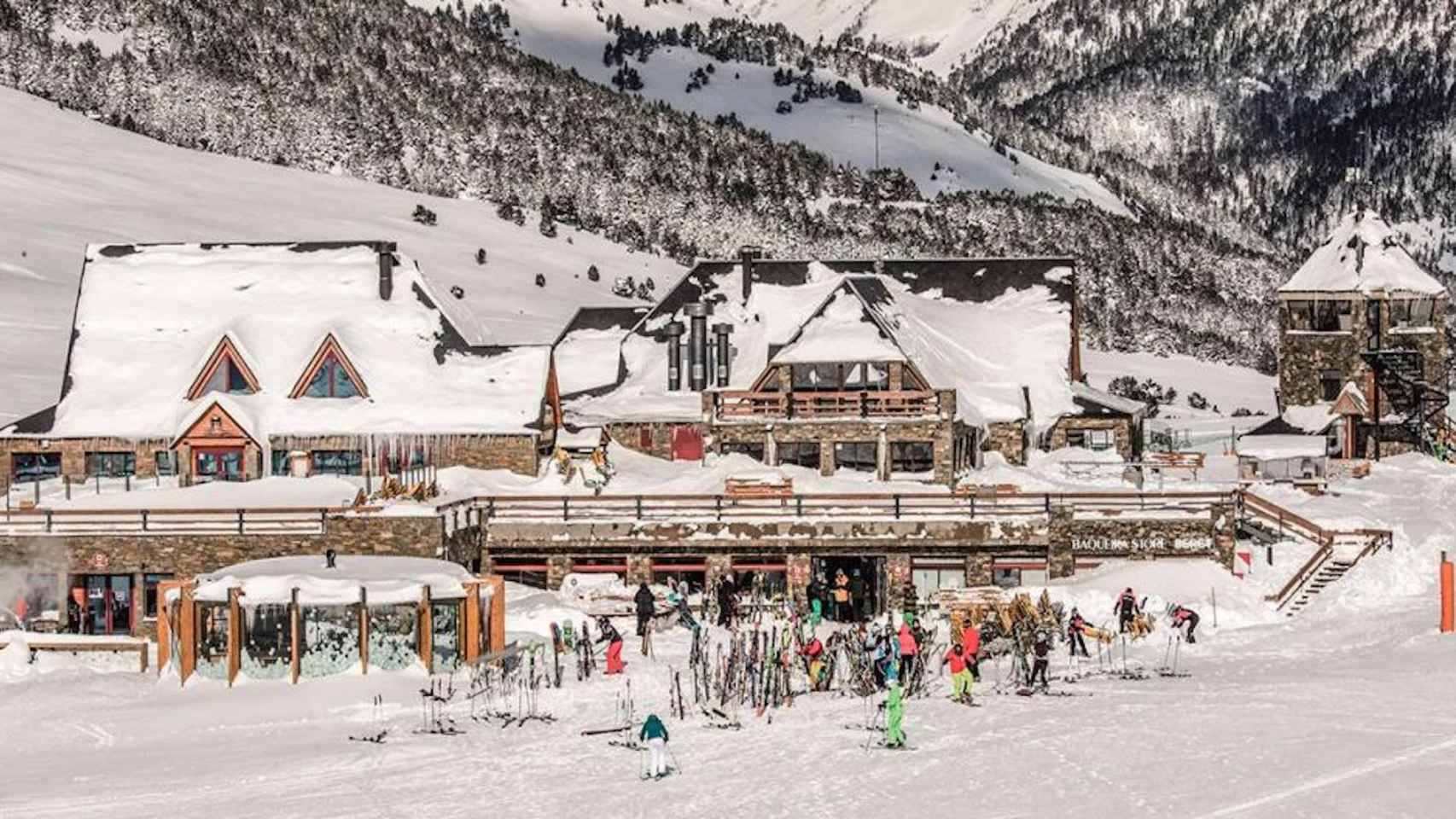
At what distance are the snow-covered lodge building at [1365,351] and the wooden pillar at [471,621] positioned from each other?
42.9 m

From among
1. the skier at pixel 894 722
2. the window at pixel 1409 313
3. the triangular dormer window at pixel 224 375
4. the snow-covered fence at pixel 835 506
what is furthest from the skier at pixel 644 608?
the window at pixel 1409 313

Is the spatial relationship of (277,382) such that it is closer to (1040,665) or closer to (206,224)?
(1040,665)

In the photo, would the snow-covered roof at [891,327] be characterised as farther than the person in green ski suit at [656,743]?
Yes

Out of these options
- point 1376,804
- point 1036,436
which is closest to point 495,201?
point 1036,436

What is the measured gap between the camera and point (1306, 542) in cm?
5184

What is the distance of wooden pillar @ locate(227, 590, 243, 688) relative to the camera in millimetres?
38406

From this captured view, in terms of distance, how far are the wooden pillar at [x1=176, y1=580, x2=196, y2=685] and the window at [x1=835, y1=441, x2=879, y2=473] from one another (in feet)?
75.6

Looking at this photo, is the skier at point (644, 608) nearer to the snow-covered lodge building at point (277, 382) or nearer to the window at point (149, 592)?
the window at point (149, 592)

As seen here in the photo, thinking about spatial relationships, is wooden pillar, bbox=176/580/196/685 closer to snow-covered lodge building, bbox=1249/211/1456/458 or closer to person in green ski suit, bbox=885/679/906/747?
person in green ski suit, bbox=885/679/906/747

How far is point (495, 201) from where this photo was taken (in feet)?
548

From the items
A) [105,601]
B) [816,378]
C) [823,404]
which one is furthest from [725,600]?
[105,601]

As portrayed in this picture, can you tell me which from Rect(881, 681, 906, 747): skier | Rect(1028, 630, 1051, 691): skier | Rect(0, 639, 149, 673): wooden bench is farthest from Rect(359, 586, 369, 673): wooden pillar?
Rect(1028, 630, 1051, 691): skier

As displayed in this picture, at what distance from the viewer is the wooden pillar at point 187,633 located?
3872 centimetres

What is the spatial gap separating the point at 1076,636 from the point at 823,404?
19.2 metres
